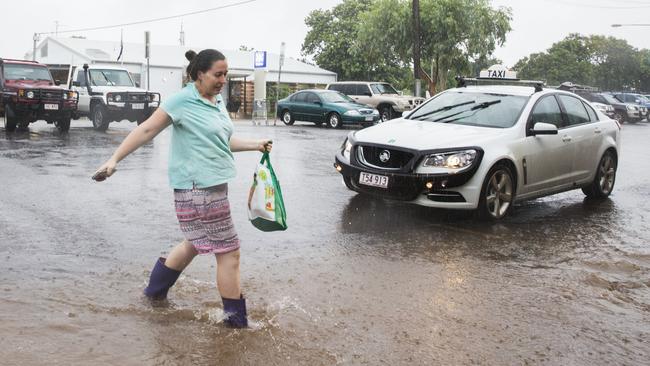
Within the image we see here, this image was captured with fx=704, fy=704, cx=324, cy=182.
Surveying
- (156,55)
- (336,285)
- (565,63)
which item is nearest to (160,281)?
(336,285)

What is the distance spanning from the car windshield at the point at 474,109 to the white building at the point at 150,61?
28.3 m

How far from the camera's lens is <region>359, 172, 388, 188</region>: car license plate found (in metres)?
7.64

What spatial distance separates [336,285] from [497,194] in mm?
3203

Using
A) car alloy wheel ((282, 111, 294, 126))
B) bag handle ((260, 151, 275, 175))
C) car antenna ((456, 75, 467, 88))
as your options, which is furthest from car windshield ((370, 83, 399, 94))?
bag handle ((260, 151, 275, 175))

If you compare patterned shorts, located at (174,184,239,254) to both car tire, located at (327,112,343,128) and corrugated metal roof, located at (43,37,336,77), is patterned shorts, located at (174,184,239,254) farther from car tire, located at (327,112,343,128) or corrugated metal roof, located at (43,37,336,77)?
corrugated metal roof, located at (43,37,336,77)

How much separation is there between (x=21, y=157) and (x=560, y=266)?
388 inches

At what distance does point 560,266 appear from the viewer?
607 centimetres

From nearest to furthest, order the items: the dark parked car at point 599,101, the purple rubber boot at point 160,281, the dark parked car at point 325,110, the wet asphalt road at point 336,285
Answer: the wet asphalt road at point 336,285
the purple rubber boot at point 160,281
the dark parked car at point 325,110
the dark parked car at point 599,101

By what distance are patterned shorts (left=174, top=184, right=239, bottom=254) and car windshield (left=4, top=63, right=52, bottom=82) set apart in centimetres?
1744

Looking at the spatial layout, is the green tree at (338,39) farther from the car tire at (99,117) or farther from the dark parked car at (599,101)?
the car tire at (99,117)

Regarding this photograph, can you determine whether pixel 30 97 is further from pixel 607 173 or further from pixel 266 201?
pixel 266 201

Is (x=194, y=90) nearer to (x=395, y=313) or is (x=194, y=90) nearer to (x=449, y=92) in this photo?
(x=395, y=313)

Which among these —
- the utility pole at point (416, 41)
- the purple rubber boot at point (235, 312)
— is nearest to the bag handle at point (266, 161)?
the purple rubber boot at point (235, 312)

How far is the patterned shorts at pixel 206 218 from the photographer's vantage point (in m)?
3.99
